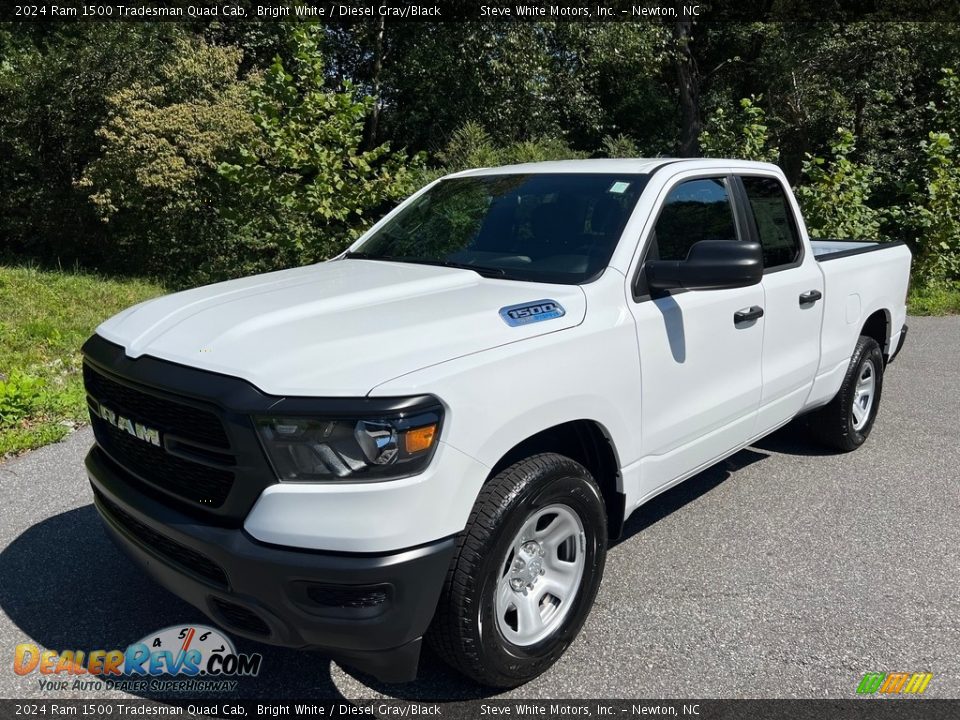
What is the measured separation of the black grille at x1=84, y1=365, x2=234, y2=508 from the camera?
2393 millimetres

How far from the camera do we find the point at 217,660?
9.77 feet

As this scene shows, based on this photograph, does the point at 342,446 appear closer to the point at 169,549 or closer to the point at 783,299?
the point at 169,549

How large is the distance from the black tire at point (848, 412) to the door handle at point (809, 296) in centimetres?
82

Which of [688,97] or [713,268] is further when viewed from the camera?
[688,97]

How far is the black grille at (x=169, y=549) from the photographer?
2.42 metres

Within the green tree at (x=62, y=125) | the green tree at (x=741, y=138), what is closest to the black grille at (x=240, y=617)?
the green tree at (x=741, y=138)

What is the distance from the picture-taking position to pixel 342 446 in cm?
227

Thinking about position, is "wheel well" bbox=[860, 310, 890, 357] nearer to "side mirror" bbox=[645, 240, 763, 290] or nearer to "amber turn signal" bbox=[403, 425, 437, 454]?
"side mirror" bbox=[645, 240, 763, 290]

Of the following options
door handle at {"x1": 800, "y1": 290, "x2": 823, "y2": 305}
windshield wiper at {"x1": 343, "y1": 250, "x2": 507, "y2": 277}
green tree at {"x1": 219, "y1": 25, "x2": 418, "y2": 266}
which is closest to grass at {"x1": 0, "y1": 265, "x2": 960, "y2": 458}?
green tree at {"x1": 219, "y1": 25, "x2": 418, "y2": 266}

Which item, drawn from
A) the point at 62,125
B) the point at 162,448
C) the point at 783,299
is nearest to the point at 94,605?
the point at 162,448

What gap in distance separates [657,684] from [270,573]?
1.50 meters

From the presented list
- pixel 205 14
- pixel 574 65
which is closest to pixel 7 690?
pixel 205 14

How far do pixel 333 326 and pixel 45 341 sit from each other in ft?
20.4

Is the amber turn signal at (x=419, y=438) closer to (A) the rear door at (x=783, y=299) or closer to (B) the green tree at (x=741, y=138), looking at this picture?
(A) the rear door at (x=783, y=299)
